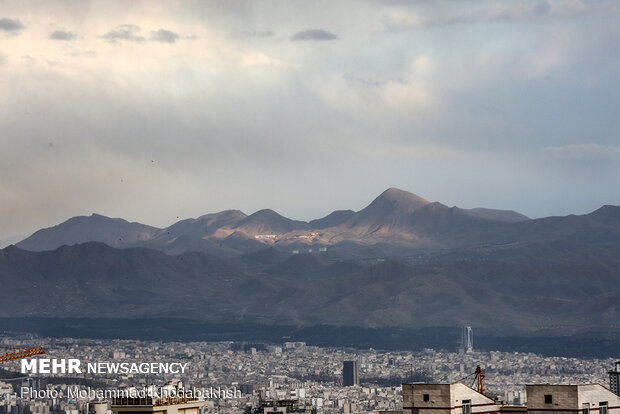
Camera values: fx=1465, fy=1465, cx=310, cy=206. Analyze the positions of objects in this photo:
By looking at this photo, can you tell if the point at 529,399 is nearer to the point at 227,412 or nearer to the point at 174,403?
the point at 174,403

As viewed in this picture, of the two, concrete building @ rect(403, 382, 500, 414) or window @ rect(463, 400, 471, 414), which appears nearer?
concrete building @ rect(403, 382, 500, 414)

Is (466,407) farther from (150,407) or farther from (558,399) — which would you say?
(150,407)

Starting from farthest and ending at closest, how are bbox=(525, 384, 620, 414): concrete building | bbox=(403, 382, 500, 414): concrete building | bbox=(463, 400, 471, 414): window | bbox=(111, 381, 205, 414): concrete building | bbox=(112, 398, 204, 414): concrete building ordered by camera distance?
bbox=(463, 400, 471, 414): window < bbox=(403, 382, 500, 414): concrete building < bbox=(525, 384, 620, 414): concrete building < bbox=(111, 381, 205, 414): concrete building < bbox=(112, 398, 204, 414): concrete building

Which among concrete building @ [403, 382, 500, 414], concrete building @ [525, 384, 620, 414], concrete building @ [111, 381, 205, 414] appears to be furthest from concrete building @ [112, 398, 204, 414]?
concrete building @ [525, 384, 620, 414]

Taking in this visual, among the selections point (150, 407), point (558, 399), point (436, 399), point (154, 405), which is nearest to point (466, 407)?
point (436, 399)

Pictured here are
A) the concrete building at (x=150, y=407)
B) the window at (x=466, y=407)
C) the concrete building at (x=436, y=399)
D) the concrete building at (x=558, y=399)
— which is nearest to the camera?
the concrete building at (x=150, y=407)

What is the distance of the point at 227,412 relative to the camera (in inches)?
7741

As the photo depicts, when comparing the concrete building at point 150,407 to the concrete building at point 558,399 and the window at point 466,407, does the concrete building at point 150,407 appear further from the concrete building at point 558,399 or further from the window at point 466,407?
the concrete building at point 558,399

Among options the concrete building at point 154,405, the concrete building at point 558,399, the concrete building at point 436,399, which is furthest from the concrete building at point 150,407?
the concrete building at point 558,399

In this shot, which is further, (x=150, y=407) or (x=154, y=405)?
(x=154, y=405)

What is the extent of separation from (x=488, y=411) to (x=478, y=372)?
33488 mm

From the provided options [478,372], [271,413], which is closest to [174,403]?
[478,372]

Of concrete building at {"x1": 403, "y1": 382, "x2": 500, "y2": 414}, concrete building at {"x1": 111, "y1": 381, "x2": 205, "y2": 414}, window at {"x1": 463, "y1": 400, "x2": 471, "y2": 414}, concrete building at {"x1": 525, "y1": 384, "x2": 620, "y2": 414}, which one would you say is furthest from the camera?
window at {"x1": 463, "y1": 400, "x2": 471, "y2": 414}

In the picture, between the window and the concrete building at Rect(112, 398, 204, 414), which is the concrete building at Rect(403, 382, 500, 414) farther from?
the concrete building at Rect(112, 398, 204, 414)
